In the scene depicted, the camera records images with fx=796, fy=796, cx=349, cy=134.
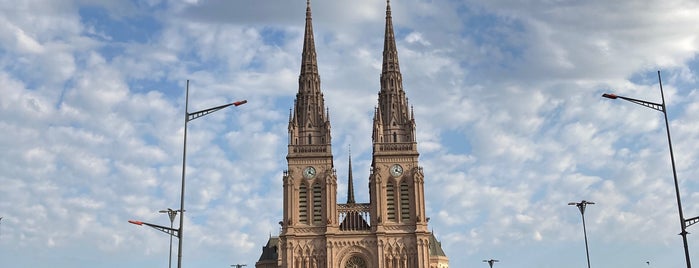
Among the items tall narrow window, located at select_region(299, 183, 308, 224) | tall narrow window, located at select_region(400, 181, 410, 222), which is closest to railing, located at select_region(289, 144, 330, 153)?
tall narrow window, located at select_region(299, 183, 308, 224)

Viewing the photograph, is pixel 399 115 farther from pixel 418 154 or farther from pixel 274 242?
pixel 274 242

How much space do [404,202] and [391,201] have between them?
1680 millimetres

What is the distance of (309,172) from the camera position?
103500 millimetres

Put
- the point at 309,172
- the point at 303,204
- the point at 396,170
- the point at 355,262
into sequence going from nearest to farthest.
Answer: the point at 355,262
the point at 303,204
the point at 396,170
the point at 309,172

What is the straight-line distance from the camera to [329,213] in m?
102

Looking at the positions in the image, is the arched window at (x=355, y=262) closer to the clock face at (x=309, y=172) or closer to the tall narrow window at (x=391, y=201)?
the tall narrow window at (x=391, y=201)

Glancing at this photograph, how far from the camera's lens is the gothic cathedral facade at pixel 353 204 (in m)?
101

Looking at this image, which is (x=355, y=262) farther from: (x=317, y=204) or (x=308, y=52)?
(x=308, y=52)

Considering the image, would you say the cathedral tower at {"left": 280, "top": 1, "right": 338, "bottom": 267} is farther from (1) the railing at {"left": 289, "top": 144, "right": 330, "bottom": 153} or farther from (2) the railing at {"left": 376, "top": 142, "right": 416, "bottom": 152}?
(2) the railing at {"left": 376, "top": 142, "right": 416, "bottom": 152}

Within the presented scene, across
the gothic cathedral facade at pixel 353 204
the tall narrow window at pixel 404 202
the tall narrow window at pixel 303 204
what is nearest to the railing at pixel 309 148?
the gothic cathedral facade at pixel 353 204

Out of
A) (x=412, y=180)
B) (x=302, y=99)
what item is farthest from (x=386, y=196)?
(x=302, y=99)

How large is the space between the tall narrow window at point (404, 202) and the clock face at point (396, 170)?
1332 mm

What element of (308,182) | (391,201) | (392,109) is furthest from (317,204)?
(392,109)

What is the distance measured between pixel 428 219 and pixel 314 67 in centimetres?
2595
